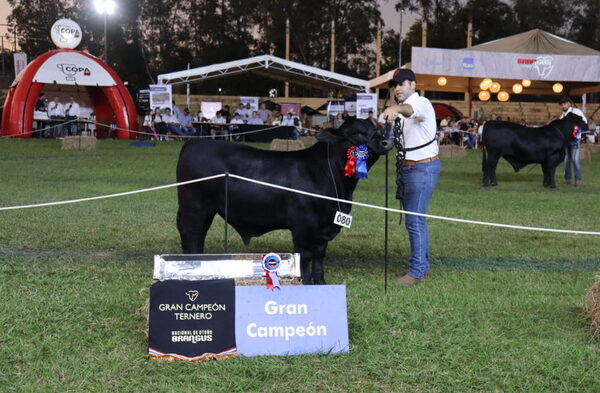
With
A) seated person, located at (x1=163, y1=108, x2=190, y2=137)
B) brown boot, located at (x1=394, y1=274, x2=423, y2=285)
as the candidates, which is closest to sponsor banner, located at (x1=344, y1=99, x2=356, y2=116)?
seated person, located at (x1=163, y1=108, x2=190, y2=137)

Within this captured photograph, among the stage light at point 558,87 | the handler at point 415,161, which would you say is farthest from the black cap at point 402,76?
the stage light at point 558,87

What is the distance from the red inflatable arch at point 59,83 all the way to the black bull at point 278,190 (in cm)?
2016

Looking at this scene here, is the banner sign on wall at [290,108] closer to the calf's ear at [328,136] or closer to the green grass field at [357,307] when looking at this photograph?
the green grass field at [357,307]

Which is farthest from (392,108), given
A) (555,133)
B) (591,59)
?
(591,59)

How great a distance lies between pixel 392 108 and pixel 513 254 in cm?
318

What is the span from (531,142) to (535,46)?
1655cm

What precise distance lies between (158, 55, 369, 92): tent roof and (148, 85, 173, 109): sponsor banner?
1704mm

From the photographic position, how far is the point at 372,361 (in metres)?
4.07

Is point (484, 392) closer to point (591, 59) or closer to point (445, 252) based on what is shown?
point (445, 252)

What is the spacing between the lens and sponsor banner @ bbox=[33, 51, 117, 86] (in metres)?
27.0

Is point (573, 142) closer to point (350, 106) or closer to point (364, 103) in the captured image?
point (364, 103)

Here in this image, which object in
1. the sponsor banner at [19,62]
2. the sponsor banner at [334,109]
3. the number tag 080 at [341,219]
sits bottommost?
the number tag 080 at [341,219]

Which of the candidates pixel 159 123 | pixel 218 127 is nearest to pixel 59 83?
pixel 159 123

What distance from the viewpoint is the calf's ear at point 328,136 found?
5.60 meters
